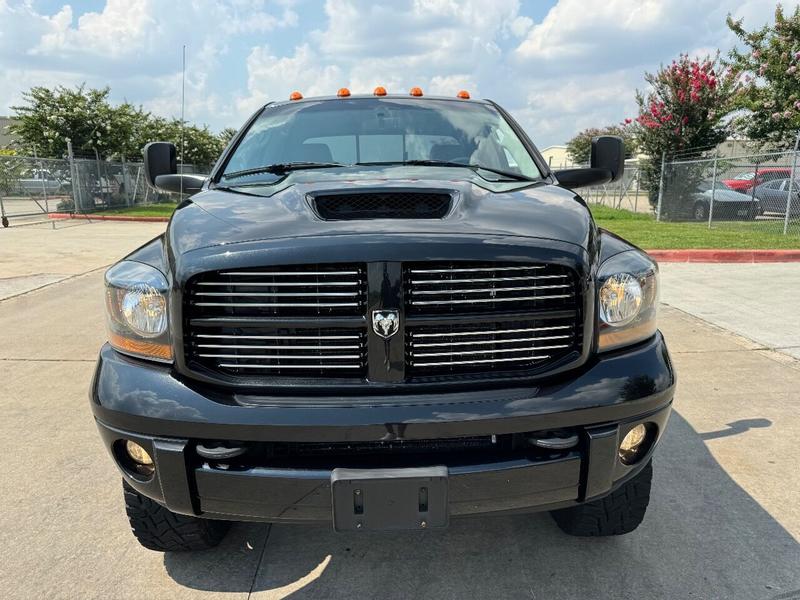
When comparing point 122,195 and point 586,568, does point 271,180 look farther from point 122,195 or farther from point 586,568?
point 122,195

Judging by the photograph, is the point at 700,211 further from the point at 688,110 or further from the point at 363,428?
the point at 363,428

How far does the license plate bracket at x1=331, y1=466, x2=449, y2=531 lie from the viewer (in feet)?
5.80

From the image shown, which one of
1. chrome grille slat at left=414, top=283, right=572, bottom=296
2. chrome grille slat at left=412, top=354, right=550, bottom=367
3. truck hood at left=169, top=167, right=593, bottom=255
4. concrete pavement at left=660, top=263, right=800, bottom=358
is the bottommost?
concrete pavement at left=660, top=263, right=800, bottom=358

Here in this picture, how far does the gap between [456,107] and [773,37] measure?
16.8 m

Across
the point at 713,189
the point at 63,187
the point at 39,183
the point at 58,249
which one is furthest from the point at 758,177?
the point at 63,187

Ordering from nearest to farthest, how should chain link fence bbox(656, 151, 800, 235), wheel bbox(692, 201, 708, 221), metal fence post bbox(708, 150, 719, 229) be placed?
metal fence post bbox(708, 150, 719, 229)
chain link fence bbox(656, 151, 800, 235)
wheel bbox(692, 201, 708, 221)

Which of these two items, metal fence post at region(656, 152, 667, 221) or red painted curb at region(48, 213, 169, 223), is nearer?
metal fence post at region(656, 152, 667, 221)

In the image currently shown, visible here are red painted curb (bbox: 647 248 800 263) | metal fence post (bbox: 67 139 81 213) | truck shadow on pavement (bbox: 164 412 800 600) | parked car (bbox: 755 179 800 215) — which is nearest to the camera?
truck shadow on pavement (bbox: 164 412 800 600)

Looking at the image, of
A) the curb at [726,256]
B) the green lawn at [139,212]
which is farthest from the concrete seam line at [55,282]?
the green lawn at [139,212]

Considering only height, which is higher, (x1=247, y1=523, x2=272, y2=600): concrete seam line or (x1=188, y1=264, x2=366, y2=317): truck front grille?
(x1=188, y1=264, x2=366, y2=317): truck front grille

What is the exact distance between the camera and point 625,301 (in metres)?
2.05

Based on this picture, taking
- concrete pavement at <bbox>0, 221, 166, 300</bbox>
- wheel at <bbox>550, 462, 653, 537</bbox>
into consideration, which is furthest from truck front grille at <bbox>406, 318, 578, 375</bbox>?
concrete pavement at <bbox>0, 221, 166, 300</bbox>

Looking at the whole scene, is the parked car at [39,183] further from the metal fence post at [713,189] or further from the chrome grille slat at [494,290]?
the chrome grille slat at [494,290]

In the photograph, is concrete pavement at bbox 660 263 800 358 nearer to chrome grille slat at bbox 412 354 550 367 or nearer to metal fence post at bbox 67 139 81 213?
chrome grille slat at bbox 412 354 550 367
